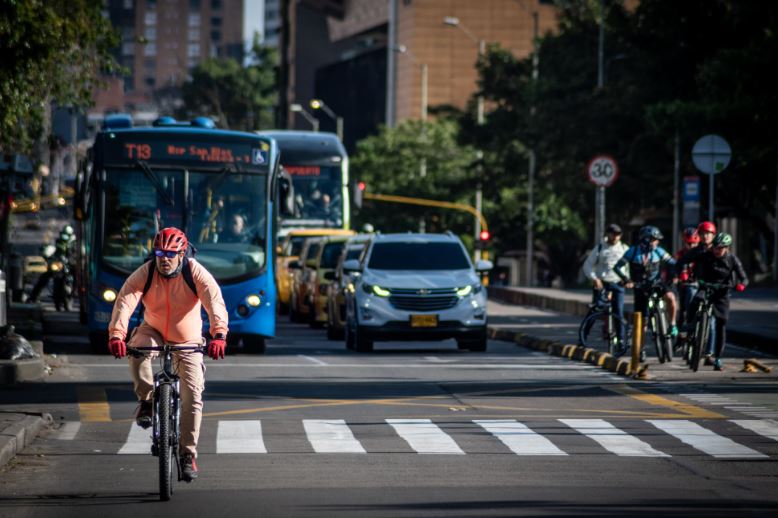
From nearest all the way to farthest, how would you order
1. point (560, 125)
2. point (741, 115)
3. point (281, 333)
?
point (281, 333) → point (741, 115) → point (560, 125)

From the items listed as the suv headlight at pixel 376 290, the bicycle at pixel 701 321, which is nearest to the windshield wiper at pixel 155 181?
the suv headlight at pixel 376 290

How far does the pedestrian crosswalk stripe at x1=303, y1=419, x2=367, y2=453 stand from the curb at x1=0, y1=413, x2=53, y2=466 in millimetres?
2138

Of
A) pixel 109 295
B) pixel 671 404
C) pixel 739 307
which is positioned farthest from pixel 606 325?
pixel 739 307

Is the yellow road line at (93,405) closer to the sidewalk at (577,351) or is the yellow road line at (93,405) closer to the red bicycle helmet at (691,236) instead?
the sidewalk at (577,351)

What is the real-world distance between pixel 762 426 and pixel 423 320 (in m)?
11.4

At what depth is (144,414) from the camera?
11.6 m

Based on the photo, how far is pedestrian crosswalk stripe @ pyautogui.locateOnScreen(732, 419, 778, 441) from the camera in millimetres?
14977

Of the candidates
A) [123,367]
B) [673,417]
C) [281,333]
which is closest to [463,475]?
[673,417]

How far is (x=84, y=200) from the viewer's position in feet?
91.6

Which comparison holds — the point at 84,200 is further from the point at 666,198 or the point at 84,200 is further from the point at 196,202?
the point at 666,198

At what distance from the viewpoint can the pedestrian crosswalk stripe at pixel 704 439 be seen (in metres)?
13.5

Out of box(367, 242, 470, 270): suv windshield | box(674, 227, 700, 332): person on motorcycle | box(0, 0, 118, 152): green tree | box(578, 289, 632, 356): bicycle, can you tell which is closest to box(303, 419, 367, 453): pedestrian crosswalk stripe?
box(674, 227, 700, 332): person on motorcycle

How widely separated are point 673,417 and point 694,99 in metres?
39.3

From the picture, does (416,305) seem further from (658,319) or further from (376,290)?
(658,319)
